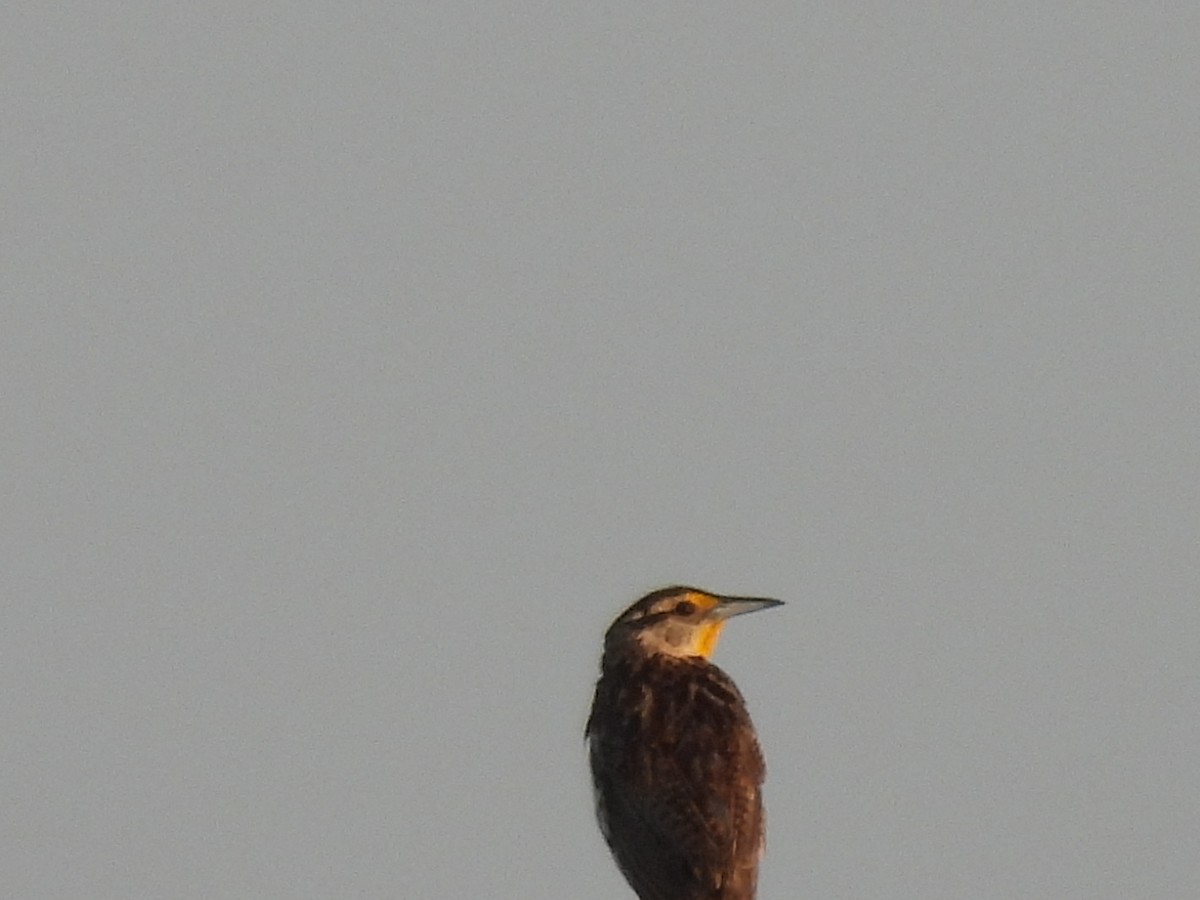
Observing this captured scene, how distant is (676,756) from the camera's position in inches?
1174

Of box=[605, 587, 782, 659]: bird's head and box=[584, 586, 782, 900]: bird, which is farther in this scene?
box=[605, 587, 782, 659]: bird's head

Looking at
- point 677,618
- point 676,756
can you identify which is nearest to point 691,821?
point 676,756

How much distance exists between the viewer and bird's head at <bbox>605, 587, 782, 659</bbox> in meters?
30.5

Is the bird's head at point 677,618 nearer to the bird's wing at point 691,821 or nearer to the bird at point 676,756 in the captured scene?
the bird at point 676,756

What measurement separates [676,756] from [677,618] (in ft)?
3.05

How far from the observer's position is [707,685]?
30.3 metres

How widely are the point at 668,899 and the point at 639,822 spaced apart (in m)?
0.45

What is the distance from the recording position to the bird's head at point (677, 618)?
30.5 m

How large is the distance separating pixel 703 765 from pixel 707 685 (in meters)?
0.62

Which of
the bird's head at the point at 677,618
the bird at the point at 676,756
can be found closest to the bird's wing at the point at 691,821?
the bird at the point at 676,756

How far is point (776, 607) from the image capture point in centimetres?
2992

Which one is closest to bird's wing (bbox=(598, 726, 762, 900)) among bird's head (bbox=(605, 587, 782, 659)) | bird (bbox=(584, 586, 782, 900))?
bird (bbox=(584, 586, 782, 900))

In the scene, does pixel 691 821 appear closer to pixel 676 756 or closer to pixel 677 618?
pixel 676 756

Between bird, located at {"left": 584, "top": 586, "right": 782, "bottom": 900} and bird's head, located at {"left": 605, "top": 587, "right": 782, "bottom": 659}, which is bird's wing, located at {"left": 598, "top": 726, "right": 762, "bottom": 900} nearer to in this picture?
bird, located at {"left": 584, "top": 586, "right": 782, "bottom": 900}
